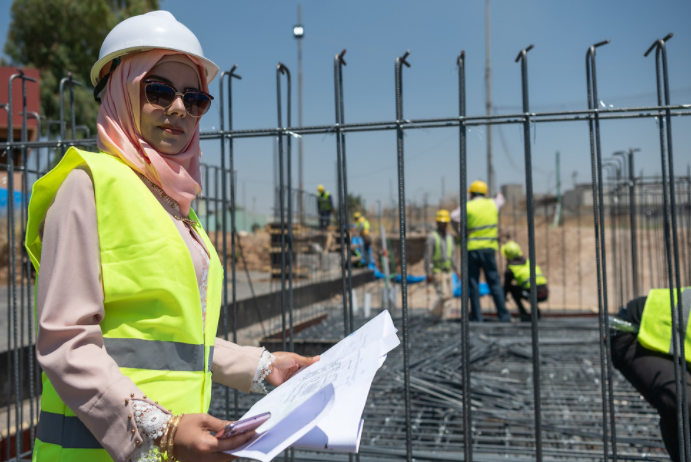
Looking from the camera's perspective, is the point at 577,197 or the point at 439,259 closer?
the point at 439,259

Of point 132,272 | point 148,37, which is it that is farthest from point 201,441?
point 148,37

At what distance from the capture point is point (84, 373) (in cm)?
104

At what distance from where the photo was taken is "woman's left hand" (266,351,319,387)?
1553 mm

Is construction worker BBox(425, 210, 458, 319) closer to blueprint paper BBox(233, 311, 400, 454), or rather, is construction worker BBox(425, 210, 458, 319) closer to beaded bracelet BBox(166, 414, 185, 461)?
blueprint paper BBox(233, 311, 400, 454)

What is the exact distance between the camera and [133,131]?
4.23ft

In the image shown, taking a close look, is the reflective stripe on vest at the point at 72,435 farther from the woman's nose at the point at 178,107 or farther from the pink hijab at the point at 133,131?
the woman's nose at the point at 178,107

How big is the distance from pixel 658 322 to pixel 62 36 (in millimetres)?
Result: 23527

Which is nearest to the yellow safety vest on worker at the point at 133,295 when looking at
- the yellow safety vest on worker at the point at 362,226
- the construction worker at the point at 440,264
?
the construction worker at the point at 440,264

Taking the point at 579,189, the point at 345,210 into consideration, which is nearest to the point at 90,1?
the point at 345,210

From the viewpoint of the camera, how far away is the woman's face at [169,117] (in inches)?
50.5

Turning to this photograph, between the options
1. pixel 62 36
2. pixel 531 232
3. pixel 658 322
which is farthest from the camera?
pixel 62 36

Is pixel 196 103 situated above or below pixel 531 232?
above

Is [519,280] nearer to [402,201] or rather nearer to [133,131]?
[402,201]

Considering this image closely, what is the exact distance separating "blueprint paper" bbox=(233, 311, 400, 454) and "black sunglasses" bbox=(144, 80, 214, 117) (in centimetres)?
74
